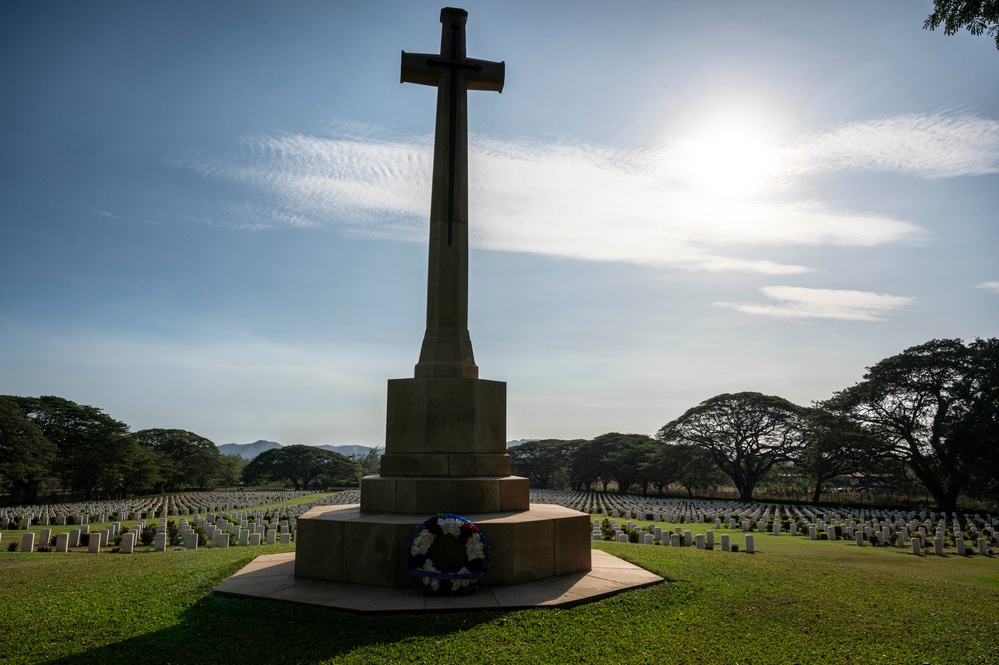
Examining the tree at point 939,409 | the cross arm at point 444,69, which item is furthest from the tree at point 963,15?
the tree at point 939,409

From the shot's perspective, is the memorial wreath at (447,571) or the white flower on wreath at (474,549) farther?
the white flower on wreath at (474,549)

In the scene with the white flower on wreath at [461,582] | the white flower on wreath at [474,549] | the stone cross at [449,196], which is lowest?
the white flower on wreath at [461,582]

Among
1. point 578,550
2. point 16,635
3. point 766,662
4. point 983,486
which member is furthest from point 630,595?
point 983,486

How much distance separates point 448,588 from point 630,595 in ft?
6.84

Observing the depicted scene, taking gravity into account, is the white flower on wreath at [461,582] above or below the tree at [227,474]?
above

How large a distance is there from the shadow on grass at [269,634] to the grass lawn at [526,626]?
0.02 meters

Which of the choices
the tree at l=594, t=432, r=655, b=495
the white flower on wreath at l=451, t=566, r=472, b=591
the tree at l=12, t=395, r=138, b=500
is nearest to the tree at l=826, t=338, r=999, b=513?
the tree at l=594, t=432, r=655, b=495

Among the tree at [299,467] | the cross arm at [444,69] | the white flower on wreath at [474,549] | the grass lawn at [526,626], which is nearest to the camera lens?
the grass lawn at [526,626]

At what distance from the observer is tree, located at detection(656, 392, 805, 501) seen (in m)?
45.3

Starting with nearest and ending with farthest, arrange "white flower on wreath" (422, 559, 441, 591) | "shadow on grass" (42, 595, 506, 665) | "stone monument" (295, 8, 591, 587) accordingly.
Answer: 1. "shadow on grass" (42, 595, 506, 665)
2. "white flower on wreath" (422, 559, 441, 591)
3. "stone monument" (295, 8, 591, 587)

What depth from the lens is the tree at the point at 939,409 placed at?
1163 inches

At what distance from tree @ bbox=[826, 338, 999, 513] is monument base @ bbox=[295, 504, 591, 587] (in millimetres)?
32216

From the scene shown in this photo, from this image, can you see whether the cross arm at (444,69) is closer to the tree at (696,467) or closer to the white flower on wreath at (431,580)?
the white flower on wreath at (431,580)

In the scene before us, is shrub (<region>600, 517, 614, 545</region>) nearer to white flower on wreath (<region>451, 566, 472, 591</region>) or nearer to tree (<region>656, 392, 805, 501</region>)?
white flower on wreath (<region>451, 566, 472, 591</region>)
